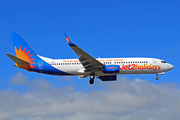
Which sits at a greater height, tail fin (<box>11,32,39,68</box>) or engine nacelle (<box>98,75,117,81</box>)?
tail fin (<box>11,32,39,68</box>)

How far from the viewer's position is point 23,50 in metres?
65.9

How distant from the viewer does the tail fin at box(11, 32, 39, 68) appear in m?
64.3

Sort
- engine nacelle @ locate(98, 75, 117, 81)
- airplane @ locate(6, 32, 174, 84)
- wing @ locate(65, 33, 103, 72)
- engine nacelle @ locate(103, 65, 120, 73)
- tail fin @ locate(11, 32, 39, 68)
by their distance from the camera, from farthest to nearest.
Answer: engine nacelle @ locate(98, 75, 117, 81) < tail fin @ locate(11, 32, 39, 68) < airplane @ locate(6, 32, 174, 84) < engine nacelle @ locate(103, 65, 120, 73) < wing @ locate(65, 33, 103, 72)

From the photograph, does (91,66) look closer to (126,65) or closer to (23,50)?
(126,65)

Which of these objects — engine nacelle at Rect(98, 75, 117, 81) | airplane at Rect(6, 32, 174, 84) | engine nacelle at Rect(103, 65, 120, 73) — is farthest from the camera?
engine nacelle at Rect(98, 75, 117, 81)

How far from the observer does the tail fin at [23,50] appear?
64312 mm

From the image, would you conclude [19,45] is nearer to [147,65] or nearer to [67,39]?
[67,39]

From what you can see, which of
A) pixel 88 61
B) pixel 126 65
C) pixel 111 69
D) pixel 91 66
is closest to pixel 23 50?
pixel 88 61

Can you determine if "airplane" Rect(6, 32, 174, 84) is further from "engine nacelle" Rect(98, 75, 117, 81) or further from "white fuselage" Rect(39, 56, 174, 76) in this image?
"engine nacelle" Rect(98, 75, 117, 81)

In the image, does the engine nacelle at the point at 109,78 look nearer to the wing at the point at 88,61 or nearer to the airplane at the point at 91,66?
the airplane at the point at 91,66

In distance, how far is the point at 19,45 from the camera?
66.4 meters

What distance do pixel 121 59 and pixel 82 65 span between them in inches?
339

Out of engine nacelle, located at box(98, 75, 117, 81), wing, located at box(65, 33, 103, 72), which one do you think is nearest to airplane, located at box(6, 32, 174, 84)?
Answer: wing, located at box(65, 33, 103, 72)

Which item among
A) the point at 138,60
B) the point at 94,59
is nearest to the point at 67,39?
the point at 94,59
